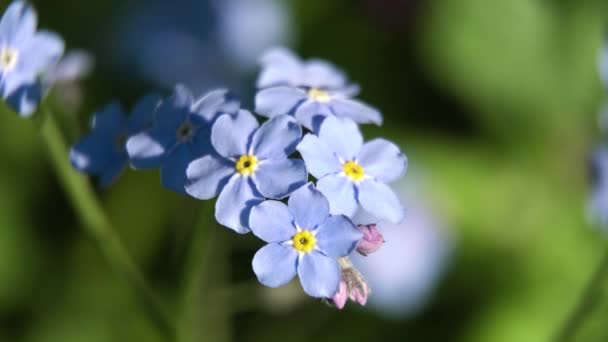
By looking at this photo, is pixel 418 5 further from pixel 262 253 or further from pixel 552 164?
pixel 262 253

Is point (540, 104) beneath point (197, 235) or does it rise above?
above

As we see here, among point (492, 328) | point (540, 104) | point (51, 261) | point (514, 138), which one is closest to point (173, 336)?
point (51, 261)

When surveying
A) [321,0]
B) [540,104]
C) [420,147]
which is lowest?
[420,147]

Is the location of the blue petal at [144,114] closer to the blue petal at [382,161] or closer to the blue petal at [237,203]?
the blue petal at [237,203]

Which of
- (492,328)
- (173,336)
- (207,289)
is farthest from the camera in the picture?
(492,328)

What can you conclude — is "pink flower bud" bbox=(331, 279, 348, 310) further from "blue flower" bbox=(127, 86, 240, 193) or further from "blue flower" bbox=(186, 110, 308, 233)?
"blue flower" bbox=(127, 86, 240, 193)

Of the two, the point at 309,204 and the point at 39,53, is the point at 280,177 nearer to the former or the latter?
the point at 309,204

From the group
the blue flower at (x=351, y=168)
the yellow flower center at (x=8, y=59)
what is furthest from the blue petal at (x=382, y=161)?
the yellow flower center at (x=8, y=59)

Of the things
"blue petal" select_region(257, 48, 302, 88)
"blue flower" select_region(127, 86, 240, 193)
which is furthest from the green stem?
"blue petal" select_region(257, 48, 302, 88)
